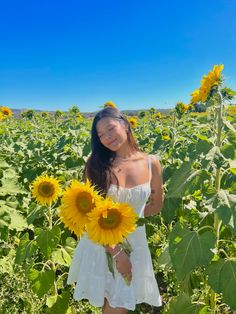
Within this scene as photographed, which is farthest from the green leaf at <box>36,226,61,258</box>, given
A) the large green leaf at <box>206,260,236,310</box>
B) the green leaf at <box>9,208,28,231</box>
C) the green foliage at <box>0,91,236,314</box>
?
the large green leaf at <box>206,260,236,310</box>

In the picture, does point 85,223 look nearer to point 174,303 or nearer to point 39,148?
point 174,303

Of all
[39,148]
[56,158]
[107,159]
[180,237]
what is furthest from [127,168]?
[39,148]

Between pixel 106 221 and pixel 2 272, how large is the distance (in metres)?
2.22

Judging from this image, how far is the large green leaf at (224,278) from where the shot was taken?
7.30 ft

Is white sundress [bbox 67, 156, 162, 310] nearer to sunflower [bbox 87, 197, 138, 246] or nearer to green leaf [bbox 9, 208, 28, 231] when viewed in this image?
sunflower [bbox 87, 197, 138, 246]

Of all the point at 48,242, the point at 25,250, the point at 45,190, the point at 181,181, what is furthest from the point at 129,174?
the point at 25,250

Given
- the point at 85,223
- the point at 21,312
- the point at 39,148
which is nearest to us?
the point at 85,223

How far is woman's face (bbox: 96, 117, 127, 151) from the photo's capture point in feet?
8.08

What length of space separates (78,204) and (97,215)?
0.69ft

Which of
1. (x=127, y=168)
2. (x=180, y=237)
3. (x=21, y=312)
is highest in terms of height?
(x=127, y=168)

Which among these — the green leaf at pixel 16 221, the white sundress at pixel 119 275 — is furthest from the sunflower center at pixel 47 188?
the green leaf at pixel 16 221

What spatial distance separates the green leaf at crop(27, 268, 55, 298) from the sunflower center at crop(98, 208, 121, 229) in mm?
1176

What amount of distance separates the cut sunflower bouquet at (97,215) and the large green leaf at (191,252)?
0.30 m

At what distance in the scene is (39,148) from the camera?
19.8 ft
